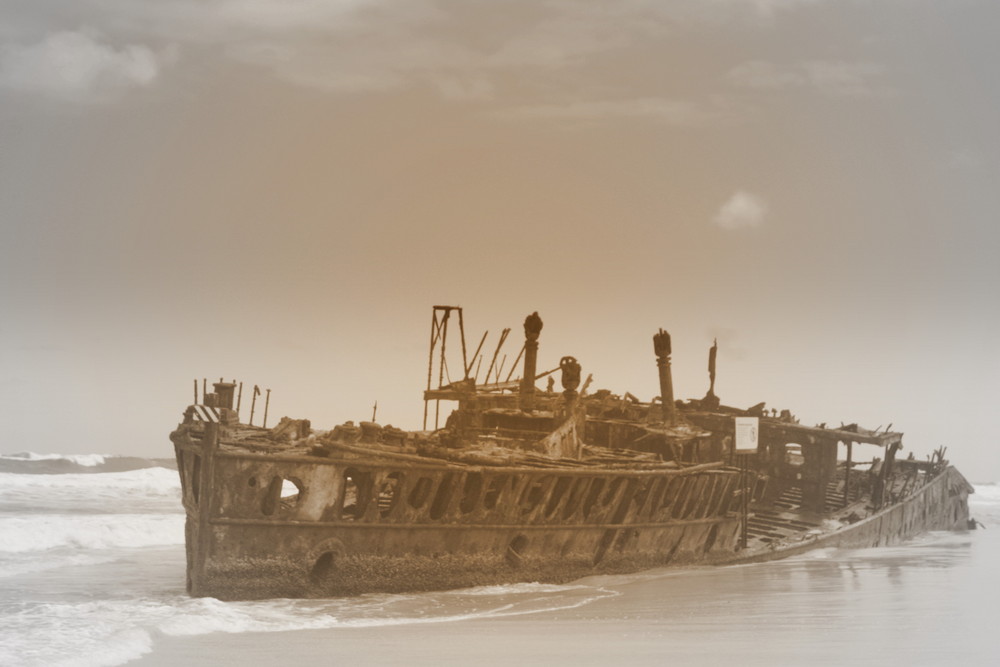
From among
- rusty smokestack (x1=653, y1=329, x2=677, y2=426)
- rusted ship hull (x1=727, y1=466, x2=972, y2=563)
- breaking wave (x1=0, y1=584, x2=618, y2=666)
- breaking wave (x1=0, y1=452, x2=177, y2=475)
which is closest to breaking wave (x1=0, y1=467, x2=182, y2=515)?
breaking wave (x1=0, y1=452, x2=177, y2=475)

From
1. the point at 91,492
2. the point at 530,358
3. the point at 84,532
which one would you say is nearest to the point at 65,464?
the point at 91,492

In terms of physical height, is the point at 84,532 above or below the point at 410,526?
below

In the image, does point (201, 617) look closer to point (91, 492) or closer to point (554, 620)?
point (554, 620)

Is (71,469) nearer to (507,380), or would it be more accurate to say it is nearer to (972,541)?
(507,380)

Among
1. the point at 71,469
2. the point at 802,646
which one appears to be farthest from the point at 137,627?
the point at 71,469

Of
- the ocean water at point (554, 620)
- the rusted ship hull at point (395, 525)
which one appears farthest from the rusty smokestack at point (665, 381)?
the rusted ship hull at point (395, 525)

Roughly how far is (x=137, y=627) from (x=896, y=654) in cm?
916

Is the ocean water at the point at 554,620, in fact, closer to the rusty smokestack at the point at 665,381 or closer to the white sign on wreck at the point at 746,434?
the white sign on wreck at the point at 746,434

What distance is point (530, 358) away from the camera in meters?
21.9

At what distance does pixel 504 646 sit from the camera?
1218 cm

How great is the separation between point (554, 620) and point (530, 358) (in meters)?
8.71

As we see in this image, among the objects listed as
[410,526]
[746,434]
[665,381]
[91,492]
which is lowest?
[91,492]

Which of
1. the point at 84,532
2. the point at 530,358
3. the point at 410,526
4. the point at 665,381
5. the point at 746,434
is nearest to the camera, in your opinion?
the point at 410,526

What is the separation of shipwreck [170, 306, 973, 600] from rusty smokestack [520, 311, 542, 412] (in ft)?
0.10
